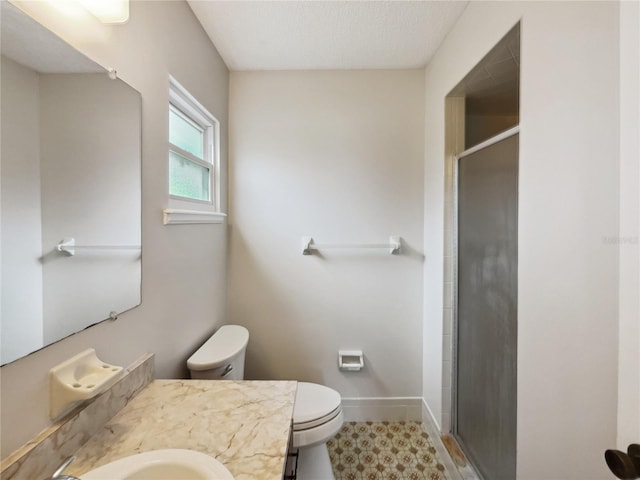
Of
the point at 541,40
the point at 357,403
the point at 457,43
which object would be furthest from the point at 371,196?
the point at 357,403

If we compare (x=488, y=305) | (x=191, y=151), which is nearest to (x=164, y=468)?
(x=488, y=305)

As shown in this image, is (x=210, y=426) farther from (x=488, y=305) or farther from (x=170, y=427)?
(x=488, y=305)

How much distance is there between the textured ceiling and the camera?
1376 mm

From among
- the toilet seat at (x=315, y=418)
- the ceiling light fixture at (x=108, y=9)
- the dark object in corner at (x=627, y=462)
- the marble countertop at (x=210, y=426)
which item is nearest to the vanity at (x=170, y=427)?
the marble countertop at (x=210, y=426)

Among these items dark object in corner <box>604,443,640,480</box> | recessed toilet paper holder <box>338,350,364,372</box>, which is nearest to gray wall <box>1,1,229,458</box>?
recessed toilet paper holder <box>338,350,364,372</box>

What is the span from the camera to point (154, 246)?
1097 mm

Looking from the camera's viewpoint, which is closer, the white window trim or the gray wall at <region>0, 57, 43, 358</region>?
the gray wall at <region>0, 57, 43, 358</region>

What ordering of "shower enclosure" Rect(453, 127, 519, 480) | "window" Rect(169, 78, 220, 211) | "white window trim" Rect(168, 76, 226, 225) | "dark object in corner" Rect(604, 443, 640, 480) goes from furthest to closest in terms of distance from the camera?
"window" Rect(169, 78, 220, 211) → "white window trim" Rect(168, 76, 226, 225) → "shower enclosure" Rect(453, 127, 519, 480) → "dark object in corner" Rect(604, 443, 640, 480)

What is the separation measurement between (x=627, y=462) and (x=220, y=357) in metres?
1.37

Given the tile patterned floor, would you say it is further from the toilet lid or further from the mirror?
the mirror

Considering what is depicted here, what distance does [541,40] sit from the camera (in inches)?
34.6

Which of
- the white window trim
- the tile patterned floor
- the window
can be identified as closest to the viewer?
the white window trim

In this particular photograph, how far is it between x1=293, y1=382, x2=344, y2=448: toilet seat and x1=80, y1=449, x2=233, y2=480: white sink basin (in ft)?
1.84

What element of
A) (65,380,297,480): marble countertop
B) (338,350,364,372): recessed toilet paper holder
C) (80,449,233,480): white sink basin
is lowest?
(338,350,364,372): recessed toilet paper holder
